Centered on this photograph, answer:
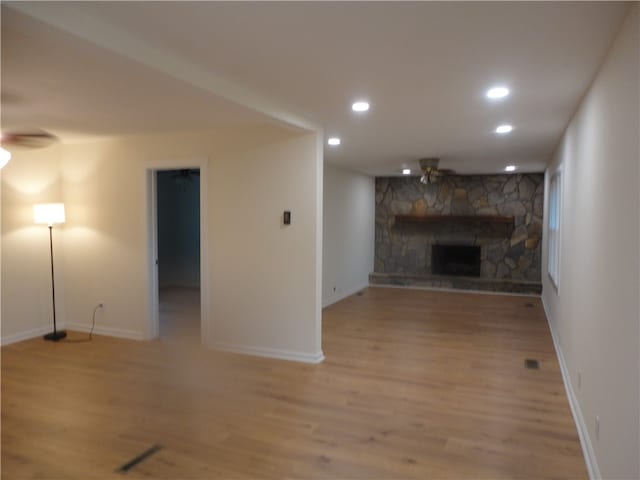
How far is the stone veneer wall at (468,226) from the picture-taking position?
870cm

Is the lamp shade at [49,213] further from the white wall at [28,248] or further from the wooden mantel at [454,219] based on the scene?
the wooden mantel at [454,219]

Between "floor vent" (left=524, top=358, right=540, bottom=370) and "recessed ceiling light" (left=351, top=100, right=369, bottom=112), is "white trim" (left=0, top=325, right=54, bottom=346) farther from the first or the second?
"floor vent" (left=524, top=358, right=540, bottom=370)

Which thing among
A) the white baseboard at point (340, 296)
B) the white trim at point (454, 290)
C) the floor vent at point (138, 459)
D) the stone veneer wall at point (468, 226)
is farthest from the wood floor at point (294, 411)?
the stone veneer wall at point (468, 226)

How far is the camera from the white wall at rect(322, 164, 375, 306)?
293 inches

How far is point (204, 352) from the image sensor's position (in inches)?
187

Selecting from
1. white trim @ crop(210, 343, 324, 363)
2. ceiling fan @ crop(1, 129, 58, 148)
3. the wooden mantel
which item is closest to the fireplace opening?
the wooden mantel

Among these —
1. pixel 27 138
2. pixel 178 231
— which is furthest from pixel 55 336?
pixel 178 231

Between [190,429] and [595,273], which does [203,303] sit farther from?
[595,273]

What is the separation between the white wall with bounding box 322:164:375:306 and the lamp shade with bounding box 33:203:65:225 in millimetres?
3635

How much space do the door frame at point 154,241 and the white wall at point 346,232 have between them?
2.60 m

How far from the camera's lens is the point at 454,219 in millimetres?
9070

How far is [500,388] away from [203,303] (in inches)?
117

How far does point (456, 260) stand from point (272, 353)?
5.73 metres

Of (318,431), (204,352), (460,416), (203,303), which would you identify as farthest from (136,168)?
(460,416)
